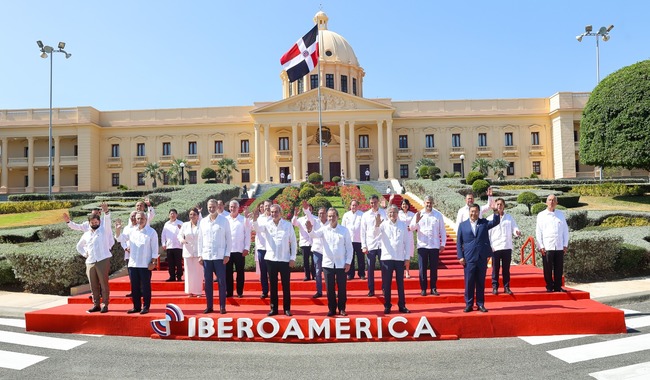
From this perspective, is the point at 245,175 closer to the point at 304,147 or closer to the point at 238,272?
the point at 304,147

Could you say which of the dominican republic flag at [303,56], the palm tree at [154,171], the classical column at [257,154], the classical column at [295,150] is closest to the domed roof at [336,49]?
the classical column at [295,150]

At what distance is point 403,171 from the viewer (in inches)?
2042

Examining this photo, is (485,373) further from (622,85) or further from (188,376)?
(622,85)

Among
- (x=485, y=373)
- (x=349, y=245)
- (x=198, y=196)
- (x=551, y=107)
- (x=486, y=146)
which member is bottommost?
(x=485, y=373)

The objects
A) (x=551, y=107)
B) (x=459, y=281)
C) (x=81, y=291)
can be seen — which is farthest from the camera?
(x=551, y=107)

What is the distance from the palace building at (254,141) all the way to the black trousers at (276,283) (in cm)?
4140

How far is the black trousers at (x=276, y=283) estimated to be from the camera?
27.1 ft

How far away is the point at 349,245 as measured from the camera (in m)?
8.41

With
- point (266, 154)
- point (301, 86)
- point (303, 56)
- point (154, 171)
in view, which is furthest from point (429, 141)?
point (154, 171)

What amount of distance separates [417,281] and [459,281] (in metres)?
0.89

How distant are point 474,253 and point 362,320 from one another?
2.31 meters

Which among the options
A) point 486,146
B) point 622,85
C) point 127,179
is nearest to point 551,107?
point 486,146

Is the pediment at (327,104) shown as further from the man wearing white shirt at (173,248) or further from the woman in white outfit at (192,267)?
the woman in white outfit at (192,267)

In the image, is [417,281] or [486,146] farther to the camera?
[486,146]
